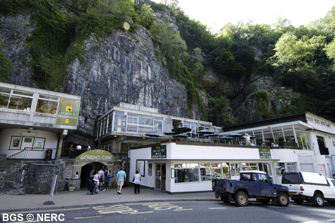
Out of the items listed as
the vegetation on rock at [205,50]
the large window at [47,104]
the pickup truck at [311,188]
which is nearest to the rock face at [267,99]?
the vegetation on rock at [205,50]

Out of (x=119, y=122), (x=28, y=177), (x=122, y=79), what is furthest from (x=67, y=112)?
(x=122, y=79)

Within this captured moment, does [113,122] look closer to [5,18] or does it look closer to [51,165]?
[51,165]

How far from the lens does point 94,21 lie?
3297cm

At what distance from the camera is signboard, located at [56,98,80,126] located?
1798 cm

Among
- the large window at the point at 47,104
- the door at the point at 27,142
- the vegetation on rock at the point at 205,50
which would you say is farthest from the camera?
the vegetation on rock at the point at 205,50

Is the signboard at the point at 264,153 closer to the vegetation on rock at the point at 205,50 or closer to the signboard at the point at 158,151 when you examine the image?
the signboard at the point at 158,151

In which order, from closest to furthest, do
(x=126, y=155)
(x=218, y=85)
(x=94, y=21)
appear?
(x=126, y=155)
(x=94, y=21)
(x=218, y=85)

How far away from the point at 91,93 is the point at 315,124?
35.2 metres

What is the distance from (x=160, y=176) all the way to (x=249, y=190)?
282 inches

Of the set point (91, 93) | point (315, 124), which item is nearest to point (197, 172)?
point (91, 93)

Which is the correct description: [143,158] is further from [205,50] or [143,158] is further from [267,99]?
[205,50]

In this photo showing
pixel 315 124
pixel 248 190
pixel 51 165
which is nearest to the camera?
pixel 248 190

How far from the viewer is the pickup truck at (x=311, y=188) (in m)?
Result: 10.8

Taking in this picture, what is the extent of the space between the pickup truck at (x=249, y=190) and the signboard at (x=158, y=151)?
4634mm
